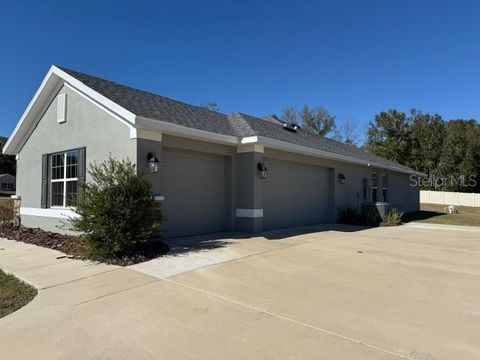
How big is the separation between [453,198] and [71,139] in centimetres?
3841

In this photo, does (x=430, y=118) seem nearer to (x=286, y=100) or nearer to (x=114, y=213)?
(x=286, y=100)

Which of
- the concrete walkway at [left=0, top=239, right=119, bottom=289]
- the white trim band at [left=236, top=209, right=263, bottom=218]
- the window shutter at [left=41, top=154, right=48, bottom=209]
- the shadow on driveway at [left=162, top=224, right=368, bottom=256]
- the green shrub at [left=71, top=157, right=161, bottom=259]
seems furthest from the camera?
the window shutter at [left=41, top=154, right=48, bottom=209]

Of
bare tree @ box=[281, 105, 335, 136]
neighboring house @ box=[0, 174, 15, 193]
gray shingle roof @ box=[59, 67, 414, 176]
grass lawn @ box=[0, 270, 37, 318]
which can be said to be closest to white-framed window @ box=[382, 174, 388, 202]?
gray shingle roof @ box=[59, 67, 414, 176]

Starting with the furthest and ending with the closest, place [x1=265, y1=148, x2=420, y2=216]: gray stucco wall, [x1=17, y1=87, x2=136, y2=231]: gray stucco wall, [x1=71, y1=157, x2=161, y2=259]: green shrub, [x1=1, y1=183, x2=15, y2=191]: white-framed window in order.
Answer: [x1=1, y1=183, x2=15, y2=191]: white-framed window → [x1=265, y1=148, x2=420, y2=216]: gray stucco wall → [x1=17, y1=87, x2=136, y2=231]: gray stucco wall → [x1=71, y1=157, x2=161, y2=259]: green shrub

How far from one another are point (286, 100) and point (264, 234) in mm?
36956

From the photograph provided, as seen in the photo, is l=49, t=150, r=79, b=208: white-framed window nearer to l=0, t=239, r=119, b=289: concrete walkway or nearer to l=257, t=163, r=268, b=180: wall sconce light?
l=0, t=239, r=119, b=289: concrete walkway

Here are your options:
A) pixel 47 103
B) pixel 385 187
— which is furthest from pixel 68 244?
pixel 385 187

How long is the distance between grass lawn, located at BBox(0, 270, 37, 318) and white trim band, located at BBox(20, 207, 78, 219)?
4018mm

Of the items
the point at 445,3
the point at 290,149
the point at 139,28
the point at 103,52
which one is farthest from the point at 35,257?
the point at 445,3

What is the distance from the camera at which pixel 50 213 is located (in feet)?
37.9

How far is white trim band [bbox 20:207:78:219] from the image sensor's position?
35.2 feet

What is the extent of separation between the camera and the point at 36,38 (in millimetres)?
14383

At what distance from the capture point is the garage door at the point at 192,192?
10.1 metres
